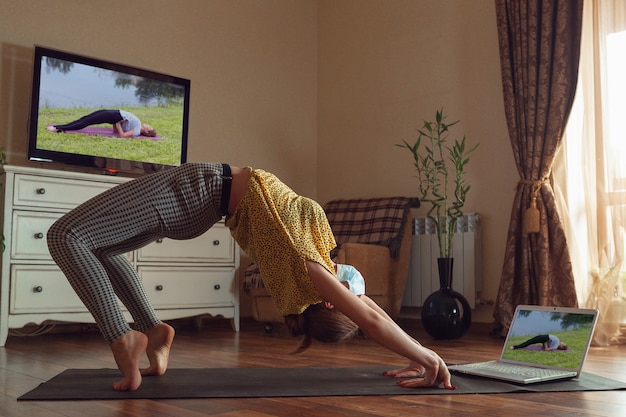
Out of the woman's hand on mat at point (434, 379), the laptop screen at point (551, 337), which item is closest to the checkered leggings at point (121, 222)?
the woman's hand on mat at point (434, 379)

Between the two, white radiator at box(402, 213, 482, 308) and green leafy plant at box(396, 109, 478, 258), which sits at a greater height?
green leafy plant at box(396, 109, 478, 258)

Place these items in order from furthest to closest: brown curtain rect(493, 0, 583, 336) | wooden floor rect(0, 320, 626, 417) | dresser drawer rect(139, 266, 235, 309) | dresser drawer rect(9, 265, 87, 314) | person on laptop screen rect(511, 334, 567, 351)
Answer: dresser drawer rect(139, 266, 235, 309) → brown curtain rect(493, 0, 583, 336) → dresser drawer rect(9, 265, 87, 314) → person on laptop screen rect(511, 334, 567, 351) → wooden floor rect(0, 320, 626, 417)

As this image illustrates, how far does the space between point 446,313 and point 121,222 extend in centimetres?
235

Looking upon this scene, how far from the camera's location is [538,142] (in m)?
4.02

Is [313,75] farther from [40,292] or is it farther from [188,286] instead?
[40,292]

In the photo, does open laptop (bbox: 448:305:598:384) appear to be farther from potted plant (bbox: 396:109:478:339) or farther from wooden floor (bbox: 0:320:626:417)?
potted plant (bbox: 396:109:478:339)

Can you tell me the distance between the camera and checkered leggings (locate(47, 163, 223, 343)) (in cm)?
202

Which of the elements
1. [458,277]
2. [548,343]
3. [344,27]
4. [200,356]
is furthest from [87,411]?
[344,27]

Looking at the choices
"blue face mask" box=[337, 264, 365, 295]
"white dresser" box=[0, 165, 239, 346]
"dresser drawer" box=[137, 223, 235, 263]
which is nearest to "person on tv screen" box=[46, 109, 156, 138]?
"white dresser" box=[0, 165, 239, 346]

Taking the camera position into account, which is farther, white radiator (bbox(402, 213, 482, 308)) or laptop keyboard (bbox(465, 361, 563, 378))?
white radiator (bbox(402, 213, 482, 308))

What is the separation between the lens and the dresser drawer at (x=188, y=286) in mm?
4074

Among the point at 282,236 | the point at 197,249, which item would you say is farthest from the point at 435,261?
the point at 282,236

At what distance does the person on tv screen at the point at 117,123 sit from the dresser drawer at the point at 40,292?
0.88 meters

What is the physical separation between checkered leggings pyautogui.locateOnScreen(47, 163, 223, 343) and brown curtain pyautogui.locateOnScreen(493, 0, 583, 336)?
2365mm
